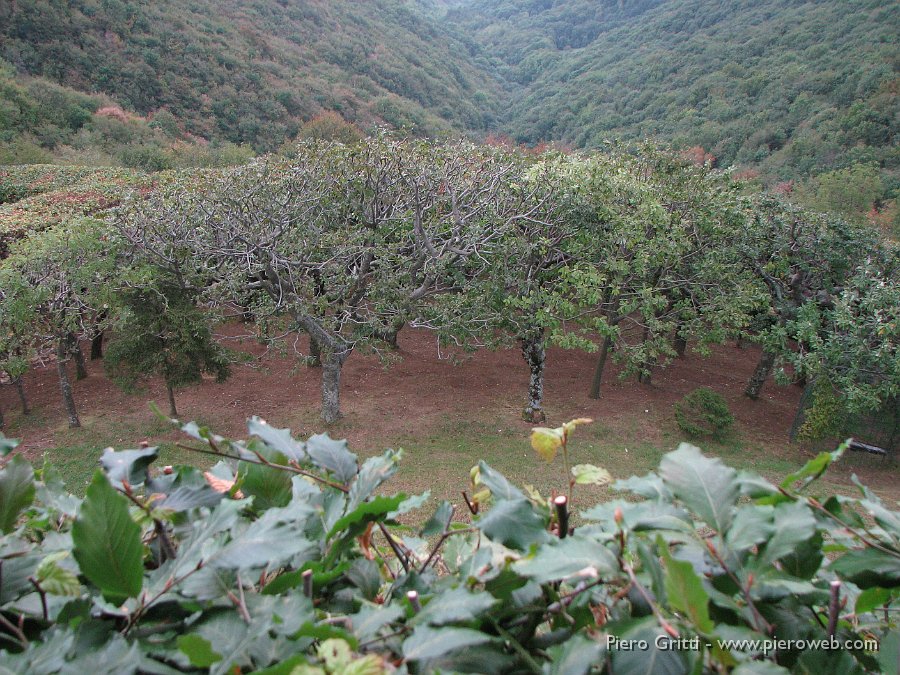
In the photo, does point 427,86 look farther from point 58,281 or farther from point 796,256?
point 58,281

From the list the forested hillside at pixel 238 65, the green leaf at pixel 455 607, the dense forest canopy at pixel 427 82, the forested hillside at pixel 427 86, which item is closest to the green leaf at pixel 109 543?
the green leaf at pixel 455 607

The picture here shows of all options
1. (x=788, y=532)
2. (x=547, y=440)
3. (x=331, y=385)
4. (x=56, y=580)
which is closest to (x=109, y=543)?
(x=56, y=580)

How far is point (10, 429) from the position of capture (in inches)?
404

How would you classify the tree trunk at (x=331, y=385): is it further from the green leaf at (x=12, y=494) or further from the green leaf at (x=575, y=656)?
the green leaf at (x=575, y=656)

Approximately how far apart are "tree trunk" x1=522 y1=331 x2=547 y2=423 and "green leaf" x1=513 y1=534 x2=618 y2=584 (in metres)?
9.27

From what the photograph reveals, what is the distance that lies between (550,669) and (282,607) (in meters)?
0.53

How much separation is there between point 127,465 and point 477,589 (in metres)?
0.88

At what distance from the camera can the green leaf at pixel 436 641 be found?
2.86 ft

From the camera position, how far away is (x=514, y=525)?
115 centimetres

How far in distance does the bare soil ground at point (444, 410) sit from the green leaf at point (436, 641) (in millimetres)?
7743

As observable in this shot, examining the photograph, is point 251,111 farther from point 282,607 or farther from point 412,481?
point 282,607

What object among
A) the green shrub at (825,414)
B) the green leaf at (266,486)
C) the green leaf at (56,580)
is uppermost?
the green leaf at (56,580)

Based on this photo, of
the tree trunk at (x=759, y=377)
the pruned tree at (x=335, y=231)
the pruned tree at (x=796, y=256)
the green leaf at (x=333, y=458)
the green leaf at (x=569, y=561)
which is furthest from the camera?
the tree trunk at (x=759, y=377)

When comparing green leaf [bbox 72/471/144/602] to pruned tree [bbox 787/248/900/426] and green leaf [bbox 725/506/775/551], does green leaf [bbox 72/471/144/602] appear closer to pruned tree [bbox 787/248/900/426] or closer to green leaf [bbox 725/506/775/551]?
green leaf [bbox 725/506/775/551]
